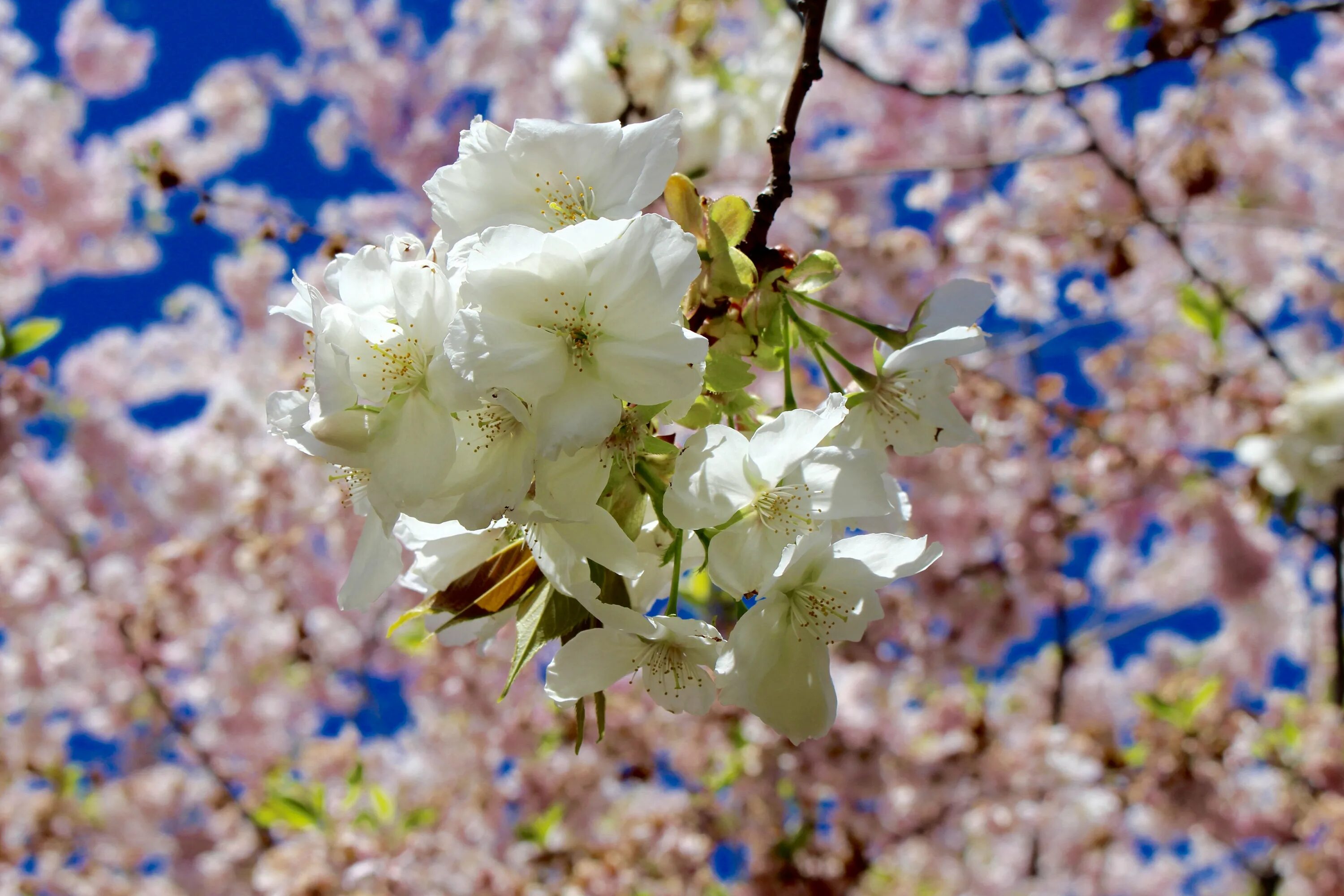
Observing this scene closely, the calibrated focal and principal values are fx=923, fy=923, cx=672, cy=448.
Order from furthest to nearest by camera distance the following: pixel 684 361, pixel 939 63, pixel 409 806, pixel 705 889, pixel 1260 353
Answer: pixel 939 63, pixel 1260 353, pixel 409 806, pixel 705 889, pixel 684 361

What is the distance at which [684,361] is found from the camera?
765 mm

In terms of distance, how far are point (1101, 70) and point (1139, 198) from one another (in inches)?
33.1

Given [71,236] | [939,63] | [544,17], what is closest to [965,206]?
[939,63]

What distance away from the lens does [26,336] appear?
2.38 metres

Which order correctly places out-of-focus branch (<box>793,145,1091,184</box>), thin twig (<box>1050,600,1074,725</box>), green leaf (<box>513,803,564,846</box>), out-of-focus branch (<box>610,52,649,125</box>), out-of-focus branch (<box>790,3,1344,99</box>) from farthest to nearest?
thin twig (<box>1050,600,1074,725</box>) → green leaf (<box>513,803,564,846</box>) → out-of-focus branch (<box>793,145,1091,184</box>) → out-of-focus branch (<box>610,52,649,125</box>) → out-of-focus branch (<box>790,3,1344,99</box>)

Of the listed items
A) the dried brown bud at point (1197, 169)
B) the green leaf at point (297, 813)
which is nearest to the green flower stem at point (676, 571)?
the green leaf at point (297, 813)

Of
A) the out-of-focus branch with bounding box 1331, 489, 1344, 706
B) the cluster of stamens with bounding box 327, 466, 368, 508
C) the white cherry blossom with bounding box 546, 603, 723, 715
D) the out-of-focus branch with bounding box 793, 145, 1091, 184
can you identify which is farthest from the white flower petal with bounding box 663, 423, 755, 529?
the out-of-focus branch with bounding box 1331, 489, 1344, 706

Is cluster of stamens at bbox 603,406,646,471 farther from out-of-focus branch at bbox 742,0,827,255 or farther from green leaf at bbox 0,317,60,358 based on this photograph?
green leaf at bbox 0,317,60,358

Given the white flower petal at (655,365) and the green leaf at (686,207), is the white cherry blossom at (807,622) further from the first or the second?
the green leaf at (686,207)

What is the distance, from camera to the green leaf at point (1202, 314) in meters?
2.95

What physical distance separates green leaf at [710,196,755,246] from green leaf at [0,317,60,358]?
2.15 meters

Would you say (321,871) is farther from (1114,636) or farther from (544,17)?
(544,17)

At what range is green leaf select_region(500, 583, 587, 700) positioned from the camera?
90 cm

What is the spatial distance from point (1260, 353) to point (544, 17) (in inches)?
210
